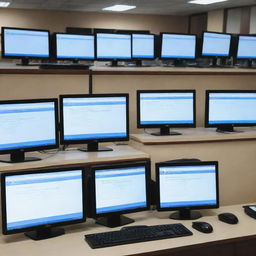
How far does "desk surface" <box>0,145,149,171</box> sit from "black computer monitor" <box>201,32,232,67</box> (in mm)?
2653

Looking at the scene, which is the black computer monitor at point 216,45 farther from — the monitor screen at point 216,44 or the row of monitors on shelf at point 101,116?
the row of monitors on shelf at point 101,116

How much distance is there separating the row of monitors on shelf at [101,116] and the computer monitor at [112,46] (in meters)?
2.54

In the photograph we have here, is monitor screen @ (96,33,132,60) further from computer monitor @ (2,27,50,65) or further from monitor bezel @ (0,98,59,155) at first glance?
monitor bezel @ (0,98,59,155)

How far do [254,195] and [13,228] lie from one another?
166 cm

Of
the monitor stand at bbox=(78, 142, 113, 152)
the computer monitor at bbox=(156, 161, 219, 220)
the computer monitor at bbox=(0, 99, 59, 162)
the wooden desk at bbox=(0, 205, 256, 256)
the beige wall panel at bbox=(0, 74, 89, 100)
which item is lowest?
the wooden desk at bbox=(0, 205, 256, 256)

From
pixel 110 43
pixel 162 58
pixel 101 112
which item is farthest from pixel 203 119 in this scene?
pixel 110 43

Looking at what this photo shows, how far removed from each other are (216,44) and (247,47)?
40cm

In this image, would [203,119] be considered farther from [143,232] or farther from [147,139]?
[143,232]

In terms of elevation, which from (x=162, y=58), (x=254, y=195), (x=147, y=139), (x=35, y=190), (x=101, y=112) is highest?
(x=162, y=58)

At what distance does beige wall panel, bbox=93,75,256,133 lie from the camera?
2.74 m

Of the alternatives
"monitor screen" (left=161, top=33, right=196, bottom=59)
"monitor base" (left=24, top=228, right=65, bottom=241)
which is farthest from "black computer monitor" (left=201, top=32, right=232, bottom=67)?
"monitor base" (left=24, top=228, right=65, bottom=241)

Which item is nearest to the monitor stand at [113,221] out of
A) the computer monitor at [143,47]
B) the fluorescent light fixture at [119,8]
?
the computer monitor at [143,47]

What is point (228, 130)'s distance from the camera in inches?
111

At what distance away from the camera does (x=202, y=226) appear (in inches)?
82.7
